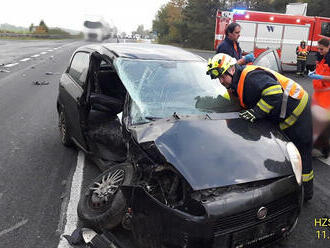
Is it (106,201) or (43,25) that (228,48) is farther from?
(43,25)

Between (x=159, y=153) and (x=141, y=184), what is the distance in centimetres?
26

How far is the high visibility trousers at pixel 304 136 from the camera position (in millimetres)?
3352

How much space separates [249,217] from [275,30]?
54.1ft

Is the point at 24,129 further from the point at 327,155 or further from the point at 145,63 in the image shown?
the point at 327,155

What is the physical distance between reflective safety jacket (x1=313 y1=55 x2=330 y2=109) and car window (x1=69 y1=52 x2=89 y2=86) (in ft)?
10.5

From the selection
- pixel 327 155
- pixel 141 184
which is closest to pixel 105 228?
pixel 141 184

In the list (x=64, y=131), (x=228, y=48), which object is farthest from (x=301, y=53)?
(x=64, y=131)

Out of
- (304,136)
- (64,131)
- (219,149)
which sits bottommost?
(64,131)

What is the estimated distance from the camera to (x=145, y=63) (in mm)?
3619

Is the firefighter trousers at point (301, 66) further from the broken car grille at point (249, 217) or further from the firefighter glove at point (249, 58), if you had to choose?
the broken car grille at point (249, 217)

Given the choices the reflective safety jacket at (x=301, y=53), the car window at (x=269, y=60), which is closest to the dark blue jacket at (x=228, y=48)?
the car window at (x=269, y=60)

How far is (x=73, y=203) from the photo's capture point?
353 cm

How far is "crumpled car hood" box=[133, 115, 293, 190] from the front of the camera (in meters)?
2.37

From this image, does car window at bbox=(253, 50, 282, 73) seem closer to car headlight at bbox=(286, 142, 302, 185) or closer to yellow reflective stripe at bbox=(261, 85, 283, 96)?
yellow reflective stripe at bbox=(261, 85, 283, 96)
